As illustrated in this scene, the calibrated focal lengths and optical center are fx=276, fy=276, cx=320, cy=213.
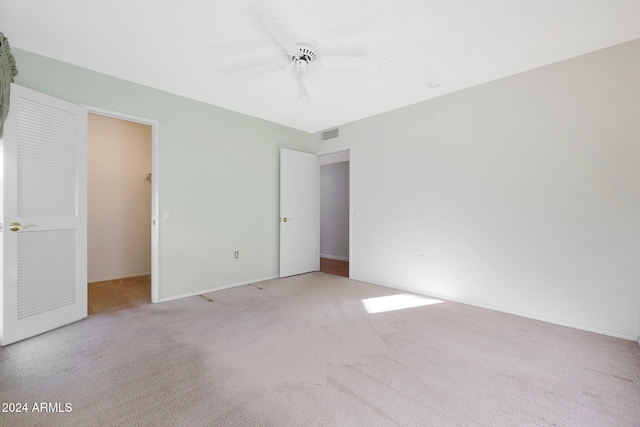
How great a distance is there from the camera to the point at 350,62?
2.38m

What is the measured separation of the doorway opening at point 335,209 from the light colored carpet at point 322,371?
373 cm

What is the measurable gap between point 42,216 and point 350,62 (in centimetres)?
306

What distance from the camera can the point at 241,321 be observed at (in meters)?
2.75

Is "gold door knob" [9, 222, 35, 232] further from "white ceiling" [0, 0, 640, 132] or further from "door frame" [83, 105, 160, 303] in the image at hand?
"white ceiling" [0, 0, 640, 132]

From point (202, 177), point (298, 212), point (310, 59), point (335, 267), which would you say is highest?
point (310, 59)

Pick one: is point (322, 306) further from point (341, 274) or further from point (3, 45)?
point (3, 45)

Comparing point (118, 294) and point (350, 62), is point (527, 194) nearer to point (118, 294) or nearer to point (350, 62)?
A: point (350, 62)

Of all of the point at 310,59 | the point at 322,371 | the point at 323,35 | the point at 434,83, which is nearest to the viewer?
the point at 322,371

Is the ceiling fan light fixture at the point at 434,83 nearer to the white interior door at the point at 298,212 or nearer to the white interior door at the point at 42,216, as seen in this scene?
the white interior door at the point at 298,212

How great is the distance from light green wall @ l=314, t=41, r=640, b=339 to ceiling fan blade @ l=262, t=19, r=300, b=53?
7.17ft

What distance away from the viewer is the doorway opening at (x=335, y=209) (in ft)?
21.5

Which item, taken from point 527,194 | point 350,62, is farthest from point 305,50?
point 527,194

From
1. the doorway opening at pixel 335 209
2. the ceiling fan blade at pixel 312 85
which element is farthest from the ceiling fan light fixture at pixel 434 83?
the doorway opening at pixel 335 209

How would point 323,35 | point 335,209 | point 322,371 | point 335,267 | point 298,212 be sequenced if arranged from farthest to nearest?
point 335,209, point 335,267, point 298,212, point 323,35, point 322,371
